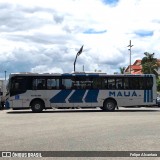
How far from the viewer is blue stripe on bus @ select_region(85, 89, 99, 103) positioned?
30.8 metres

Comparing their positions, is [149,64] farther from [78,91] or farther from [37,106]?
[37,106]

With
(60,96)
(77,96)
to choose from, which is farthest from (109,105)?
(60,96)

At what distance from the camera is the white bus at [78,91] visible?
29.5m

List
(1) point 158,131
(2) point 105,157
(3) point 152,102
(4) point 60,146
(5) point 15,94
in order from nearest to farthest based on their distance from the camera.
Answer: (2) point 105,157 < (4) point 60,146 < (1) point 158,131 < (5) point 15,94 < (3) point 152,102

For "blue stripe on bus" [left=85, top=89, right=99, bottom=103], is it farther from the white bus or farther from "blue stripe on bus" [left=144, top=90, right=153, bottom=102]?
"blue stripe on bus" [left=144, top=90, right=153, bottom=102]

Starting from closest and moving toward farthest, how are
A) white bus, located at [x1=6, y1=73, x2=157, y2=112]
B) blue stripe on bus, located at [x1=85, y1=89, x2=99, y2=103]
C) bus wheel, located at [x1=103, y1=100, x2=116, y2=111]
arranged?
white bus, located at [x1=6, y1=73, x2=157, y2=112], blue stripe on bus, located at [x1=85, y1=89, x2=99, y2=103], bus wheel, located at [x1=103, y1=100, x2=116, y2=111]

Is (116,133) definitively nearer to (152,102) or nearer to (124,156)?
(124,156)

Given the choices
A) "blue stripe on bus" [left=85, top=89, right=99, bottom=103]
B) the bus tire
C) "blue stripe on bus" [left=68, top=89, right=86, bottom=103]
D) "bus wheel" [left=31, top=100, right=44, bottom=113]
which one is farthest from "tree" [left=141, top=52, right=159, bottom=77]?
"bus wheel" [left=31, top=100, right=44, bottom=113]

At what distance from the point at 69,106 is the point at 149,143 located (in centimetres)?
1906

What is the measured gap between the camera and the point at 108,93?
3105 centimetres

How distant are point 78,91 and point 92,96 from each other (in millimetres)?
Answer: 1119

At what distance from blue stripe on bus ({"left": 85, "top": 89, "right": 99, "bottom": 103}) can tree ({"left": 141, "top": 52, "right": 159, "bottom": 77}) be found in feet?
260

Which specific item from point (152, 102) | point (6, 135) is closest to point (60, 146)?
point (6, 135)

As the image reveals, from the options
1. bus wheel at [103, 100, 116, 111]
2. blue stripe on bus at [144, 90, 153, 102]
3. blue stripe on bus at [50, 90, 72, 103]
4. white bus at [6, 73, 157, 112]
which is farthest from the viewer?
blue stripe on bus at [144, 90, 153, 102]
